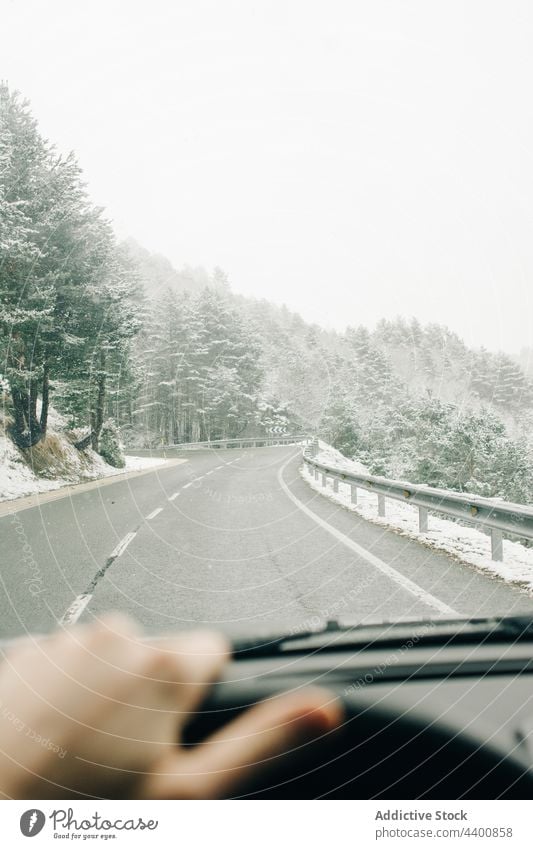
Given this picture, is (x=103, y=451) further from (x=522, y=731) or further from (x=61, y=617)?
(x=522, y=731)

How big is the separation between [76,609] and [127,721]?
10.3 ft

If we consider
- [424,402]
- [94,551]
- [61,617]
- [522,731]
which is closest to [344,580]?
[61,617]

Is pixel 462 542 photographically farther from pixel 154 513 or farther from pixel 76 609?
pixel 154 513

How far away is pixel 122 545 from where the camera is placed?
7.37 metres

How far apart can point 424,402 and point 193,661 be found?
28.9 meters

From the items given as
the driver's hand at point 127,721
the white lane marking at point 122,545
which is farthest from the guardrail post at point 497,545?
the driver's hand at point 127,721

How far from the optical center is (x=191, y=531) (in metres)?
8.45

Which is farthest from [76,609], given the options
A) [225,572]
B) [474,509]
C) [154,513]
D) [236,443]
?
[236,443]

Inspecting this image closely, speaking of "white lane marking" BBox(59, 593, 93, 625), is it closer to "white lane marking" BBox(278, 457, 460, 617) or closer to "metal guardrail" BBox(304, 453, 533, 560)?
"white lane marking" BBox(278, 457, 460, 617)

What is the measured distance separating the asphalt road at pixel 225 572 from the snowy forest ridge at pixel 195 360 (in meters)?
7.11

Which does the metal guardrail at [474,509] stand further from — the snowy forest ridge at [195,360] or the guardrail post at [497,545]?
the snowy forest ridge at [195,360]

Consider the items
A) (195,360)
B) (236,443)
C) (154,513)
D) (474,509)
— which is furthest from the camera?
(236,443)

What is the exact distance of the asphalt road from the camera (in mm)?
4398

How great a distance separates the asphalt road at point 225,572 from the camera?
14.4 ft
